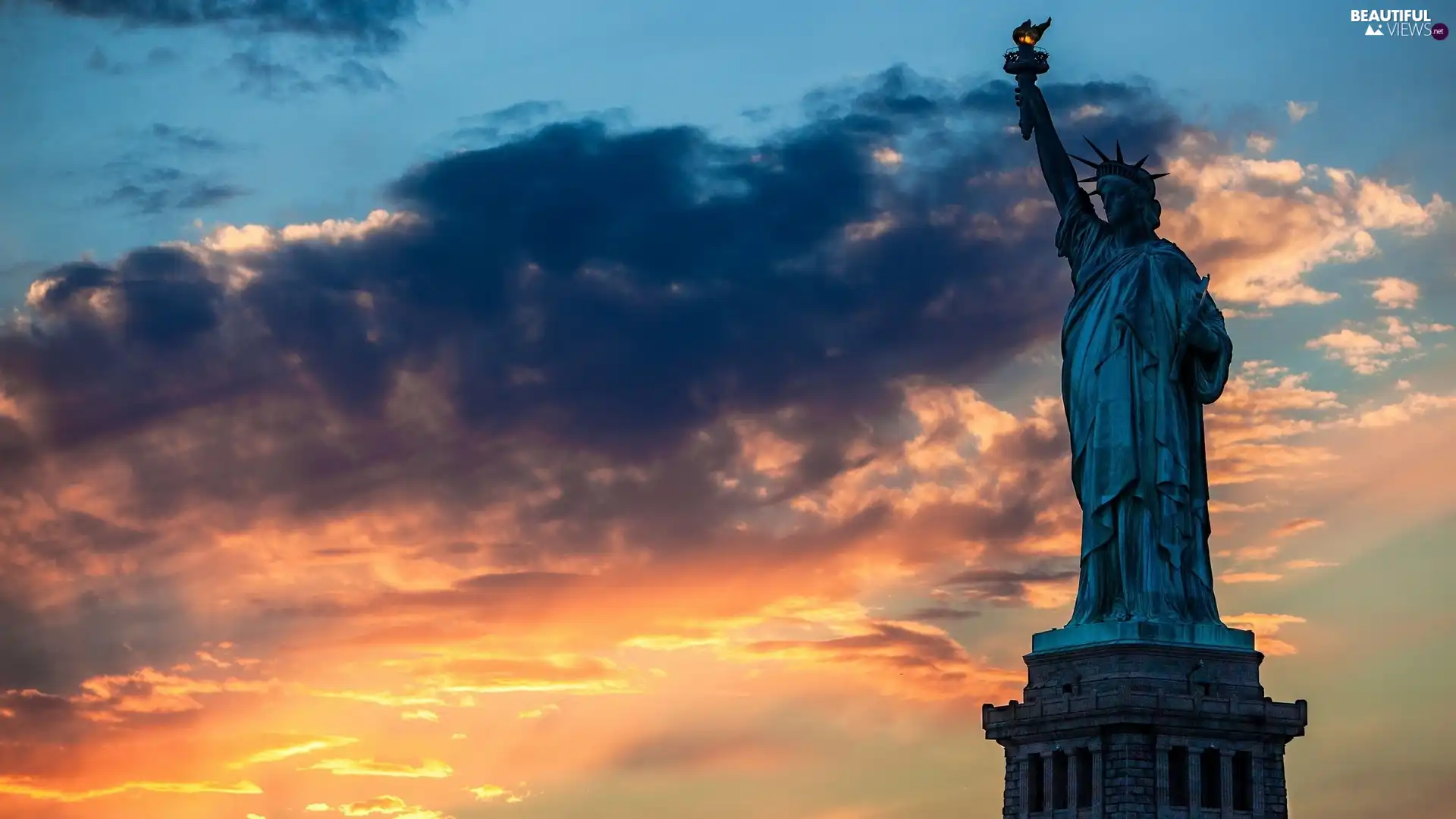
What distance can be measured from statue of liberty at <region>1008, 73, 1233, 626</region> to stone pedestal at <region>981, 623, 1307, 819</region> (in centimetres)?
63

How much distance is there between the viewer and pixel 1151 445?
5359 centimetres

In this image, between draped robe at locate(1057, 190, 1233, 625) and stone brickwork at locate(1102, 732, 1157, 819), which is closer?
stone brickwork at locate(1102, 732, 1157, 819)

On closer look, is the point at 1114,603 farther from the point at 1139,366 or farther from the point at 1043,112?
the point at 1043,112

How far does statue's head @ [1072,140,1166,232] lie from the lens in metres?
55.3

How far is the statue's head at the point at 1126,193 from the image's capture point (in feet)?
181

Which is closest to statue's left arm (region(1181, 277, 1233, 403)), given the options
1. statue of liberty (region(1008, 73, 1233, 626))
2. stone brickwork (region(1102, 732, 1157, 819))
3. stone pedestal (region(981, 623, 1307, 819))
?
statue of liberty (region(1008, 73, 1233, 626))

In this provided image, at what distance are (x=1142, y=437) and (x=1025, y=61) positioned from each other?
894cm

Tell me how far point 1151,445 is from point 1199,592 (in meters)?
3.03

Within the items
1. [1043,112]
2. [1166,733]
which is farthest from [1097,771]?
[1043,112]

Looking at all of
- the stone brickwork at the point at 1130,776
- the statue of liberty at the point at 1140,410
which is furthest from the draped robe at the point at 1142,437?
the stone brickwork at the point at 1130,776

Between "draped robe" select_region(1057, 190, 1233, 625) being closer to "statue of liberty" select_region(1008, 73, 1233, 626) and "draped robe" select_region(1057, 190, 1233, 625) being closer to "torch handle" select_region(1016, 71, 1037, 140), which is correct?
"statue of liberty" select_region(1008, 73, 1233, 626)

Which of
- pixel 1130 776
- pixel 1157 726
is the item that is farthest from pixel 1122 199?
pixel 1130 776

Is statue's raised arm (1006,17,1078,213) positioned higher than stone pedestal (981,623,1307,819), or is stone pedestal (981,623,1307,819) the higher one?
statue's raised arm (1006,17,1078,213)

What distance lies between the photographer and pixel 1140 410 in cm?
5384
